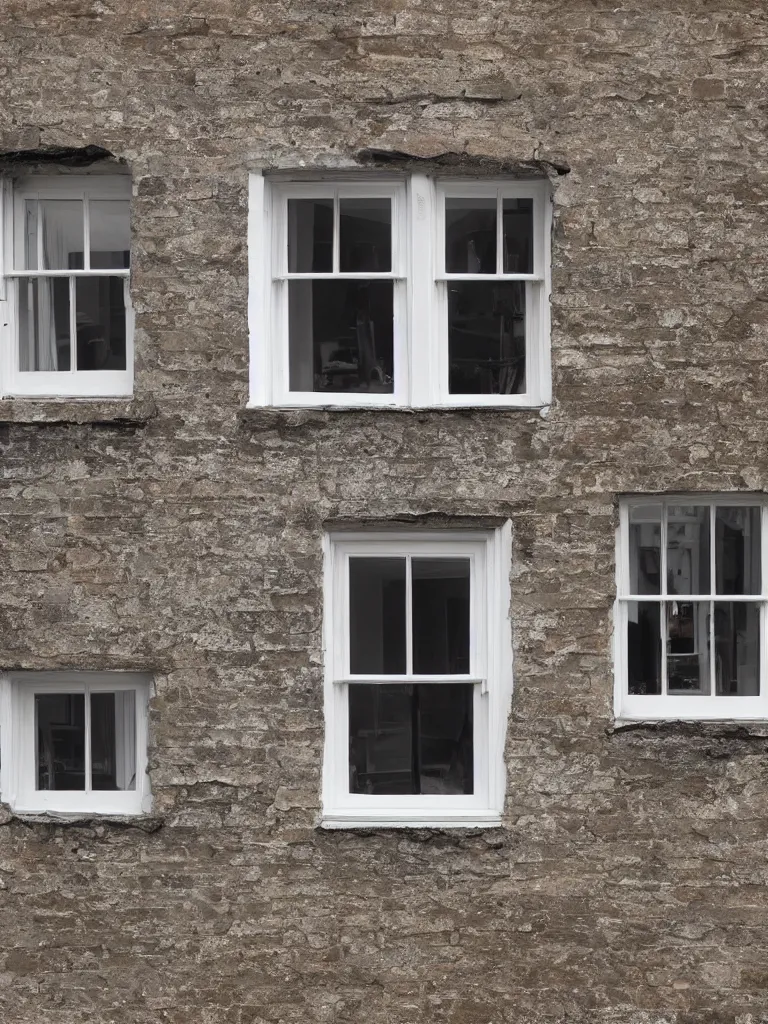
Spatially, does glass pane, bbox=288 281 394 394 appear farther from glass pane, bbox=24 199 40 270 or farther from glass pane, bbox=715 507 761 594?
glass pane, bbox=715 507 761 594

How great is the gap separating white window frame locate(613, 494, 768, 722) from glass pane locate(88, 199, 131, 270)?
347 centimetres

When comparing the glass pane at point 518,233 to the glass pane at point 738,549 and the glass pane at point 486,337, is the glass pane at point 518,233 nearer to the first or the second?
the glass pane at point 486,337

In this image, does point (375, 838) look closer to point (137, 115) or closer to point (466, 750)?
point (466, 750)

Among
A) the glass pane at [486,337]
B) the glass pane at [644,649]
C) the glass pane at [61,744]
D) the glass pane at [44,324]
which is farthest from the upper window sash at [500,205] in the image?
the glass pane at [61,744]

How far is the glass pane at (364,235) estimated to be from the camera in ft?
22.9

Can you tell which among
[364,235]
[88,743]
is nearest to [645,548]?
[364,235]

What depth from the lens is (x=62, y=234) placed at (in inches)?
278

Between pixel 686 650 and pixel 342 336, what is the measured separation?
9.44 feet

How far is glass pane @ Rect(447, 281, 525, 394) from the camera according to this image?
6988 mm

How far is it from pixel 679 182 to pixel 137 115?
10.7 ft

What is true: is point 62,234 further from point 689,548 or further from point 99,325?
point 689,548

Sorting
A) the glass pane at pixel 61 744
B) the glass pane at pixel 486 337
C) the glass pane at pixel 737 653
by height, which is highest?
the glass pane at pixel 486 337

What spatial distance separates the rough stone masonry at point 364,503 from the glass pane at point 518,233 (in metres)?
0.31

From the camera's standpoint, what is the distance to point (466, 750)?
695 centimetres
